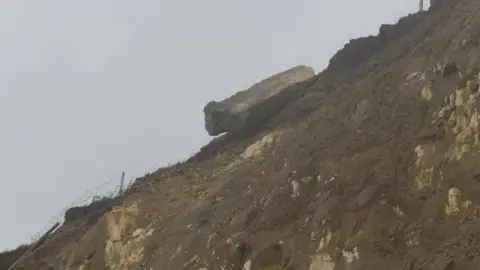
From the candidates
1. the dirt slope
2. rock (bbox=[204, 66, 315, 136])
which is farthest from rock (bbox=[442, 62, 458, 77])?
rock (bbox=[204, 66, 315, 136])

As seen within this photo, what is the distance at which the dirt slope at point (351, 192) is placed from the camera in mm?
8914

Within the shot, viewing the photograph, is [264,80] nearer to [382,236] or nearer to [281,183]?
[281,183]

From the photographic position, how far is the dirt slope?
8.91 meters

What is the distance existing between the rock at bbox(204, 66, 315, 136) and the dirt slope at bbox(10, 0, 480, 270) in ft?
14.0

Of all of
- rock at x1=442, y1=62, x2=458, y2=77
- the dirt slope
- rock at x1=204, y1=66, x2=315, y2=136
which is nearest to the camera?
the dirt slope

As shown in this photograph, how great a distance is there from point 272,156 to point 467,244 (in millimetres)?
7274

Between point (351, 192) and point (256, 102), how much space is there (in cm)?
1337

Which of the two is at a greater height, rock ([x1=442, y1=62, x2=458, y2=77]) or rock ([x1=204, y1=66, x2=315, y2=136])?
rock ([x1=204, y1=66, x2=315, y2=136])

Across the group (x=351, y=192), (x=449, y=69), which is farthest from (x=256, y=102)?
(x=351, y=192)

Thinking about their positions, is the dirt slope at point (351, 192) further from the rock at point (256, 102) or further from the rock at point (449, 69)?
the rock at point (256, 102)

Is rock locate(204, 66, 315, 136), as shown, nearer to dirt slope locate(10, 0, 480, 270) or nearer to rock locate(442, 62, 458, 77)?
dirt slope locate(10, 0, 480, 270)

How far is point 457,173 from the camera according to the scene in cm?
907

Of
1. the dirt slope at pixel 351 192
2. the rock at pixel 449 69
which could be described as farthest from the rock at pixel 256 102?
the rock at pixel 449 69

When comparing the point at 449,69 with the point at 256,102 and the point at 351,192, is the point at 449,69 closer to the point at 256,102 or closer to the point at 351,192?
the point at 351,192
